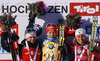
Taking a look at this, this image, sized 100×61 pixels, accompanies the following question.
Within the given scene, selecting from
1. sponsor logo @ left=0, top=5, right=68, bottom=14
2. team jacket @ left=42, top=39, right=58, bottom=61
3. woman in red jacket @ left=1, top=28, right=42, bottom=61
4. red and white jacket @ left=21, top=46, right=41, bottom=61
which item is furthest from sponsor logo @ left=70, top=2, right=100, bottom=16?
red and white jacket @ left=21, top=46, right=41, bottom=61

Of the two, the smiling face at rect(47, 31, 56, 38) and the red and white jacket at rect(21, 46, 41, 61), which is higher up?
the smiling face at rect(47, 31, 56, 38)

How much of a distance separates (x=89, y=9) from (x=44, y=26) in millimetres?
914

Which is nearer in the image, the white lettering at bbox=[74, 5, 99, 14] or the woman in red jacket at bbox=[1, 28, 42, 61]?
the woman in red jacket at bbox=[1, 28, 42, 61]

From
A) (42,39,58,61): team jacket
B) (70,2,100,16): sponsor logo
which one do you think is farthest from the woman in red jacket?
(70,2,100,16): sponsor logo

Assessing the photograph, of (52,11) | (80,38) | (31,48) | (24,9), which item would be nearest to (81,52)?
(80,38)

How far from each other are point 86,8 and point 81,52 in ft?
2.90

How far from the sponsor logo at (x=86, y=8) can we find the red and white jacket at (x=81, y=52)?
27.0 inches

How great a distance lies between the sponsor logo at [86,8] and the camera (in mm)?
3775

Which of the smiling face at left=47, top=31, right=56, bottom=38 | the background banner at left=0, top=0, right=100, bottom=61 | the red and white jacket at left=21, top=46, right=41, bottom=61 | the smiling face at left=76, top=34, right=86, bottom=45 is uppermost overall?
the background banner at left=0, top=0, right=100, bottom=61

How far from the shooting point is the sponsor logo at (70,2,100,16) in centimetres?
378

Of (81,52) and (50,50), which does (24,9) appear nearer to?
(50,50)

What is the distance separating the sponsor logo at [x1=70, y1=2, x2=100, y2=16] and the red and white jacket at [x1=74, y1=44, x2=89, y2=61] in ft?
2.25

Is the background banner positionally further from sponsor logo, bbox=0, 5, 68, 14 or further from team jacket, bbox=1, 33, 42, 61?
team jacket, bbox=1, 33, 42, 61

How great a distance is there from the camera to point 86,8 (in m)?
3.79
